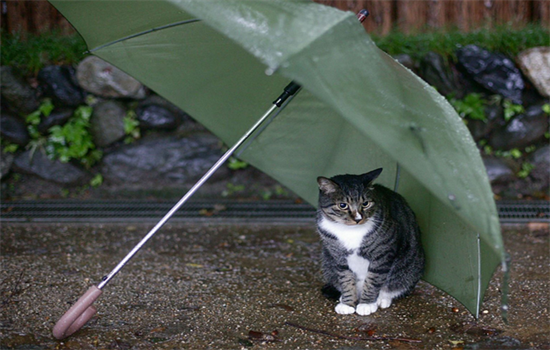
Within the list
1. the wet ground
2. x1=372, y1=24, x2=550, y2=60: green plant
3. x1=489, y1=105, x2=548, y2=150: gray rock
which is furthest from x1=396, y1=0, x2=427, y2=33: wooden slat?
the wet ground

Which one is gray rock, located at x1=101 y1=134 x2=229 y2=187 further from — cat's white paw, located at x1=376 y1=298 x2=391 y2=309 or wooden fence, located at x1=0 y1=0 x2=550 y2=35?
cat's white paw, located at x1=376 y1=298 x2=391 y2=309

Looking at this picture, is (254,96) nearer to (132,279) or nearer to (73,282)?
(132,279)

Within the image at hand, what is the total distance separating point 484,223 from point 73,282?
2368 millimetres

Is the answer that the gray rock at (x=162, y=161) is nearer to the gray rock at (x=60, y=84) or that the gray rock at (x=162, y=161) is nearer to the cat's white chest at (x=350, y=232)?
the gray rock at (x=60, y=84)

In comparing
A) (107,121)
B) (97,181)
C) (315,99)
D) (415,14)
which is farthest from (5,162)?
(415,14)

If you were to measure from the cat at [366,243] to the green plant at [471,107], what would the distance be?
2103mm

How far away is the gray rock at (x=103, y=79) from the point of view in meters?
4.71

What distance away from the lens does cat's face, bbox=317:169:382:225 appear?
2650mm

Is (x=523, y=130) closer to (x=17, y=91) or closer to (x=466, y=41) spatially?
(x=466, y=41)

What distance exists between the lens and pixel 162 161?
4.83 m

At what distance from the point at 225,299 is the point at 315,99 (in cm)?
118

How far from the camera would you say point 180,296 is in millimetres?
2992

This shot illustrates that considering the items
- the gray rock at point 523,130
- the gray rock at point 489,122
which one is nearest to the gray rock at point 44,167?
the gray rock at point 489,122

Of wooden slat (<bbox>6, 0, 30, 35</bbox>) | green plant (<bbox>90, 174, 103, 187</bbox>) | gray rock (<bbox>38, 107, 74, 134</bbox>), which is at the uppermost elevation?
wooden slat (<bbox>6, 0, 30, 35</bbox>)
